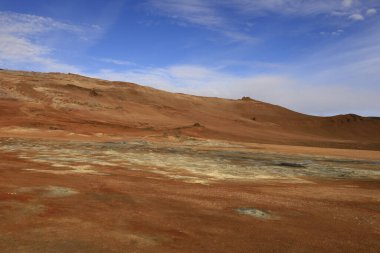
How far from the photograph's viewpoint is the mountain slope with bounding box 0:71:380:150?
1385 inches

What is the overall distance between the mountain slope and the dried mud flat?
18363 millimetres

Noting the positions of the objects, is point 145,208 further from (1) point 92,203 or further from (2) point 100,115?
(2) point 100,115

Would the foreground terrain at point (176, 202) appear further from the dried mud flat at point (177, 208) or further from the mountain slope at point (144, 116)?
the mountain slope at point (144, 116)

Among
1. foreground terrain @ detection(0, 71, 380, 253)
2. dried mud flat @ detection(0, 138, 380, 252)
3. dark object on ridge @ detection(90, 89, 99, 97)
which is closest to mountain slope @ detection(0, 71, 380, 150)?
dark object on ridge @ detection(90, 89, 99, 97)

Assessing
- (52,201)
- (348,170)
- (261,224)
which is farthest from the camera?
(348,170)

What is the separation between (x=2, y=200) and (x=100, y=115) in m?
33.2

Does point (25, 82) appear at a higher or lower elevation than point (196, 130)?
higher

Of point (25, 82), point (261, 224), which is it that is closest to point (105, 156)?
point (261, 224)

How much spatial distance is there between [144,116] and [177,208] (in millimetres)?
36744

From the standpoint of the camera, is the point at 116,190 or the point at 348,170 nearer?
the point at 116,190

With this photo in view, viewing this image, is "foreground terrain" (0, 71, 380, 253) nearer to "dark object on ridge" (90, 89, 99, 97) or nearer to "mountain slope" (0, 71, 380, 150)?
"mountain slope" (0, 71, 380, 150)

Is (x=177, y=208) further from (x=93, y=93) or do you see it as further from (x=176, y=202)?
(x=93, y=93)

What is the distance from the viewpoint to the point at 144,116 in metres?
45.8

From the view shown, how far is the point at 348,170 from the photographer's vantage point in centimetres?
1956
